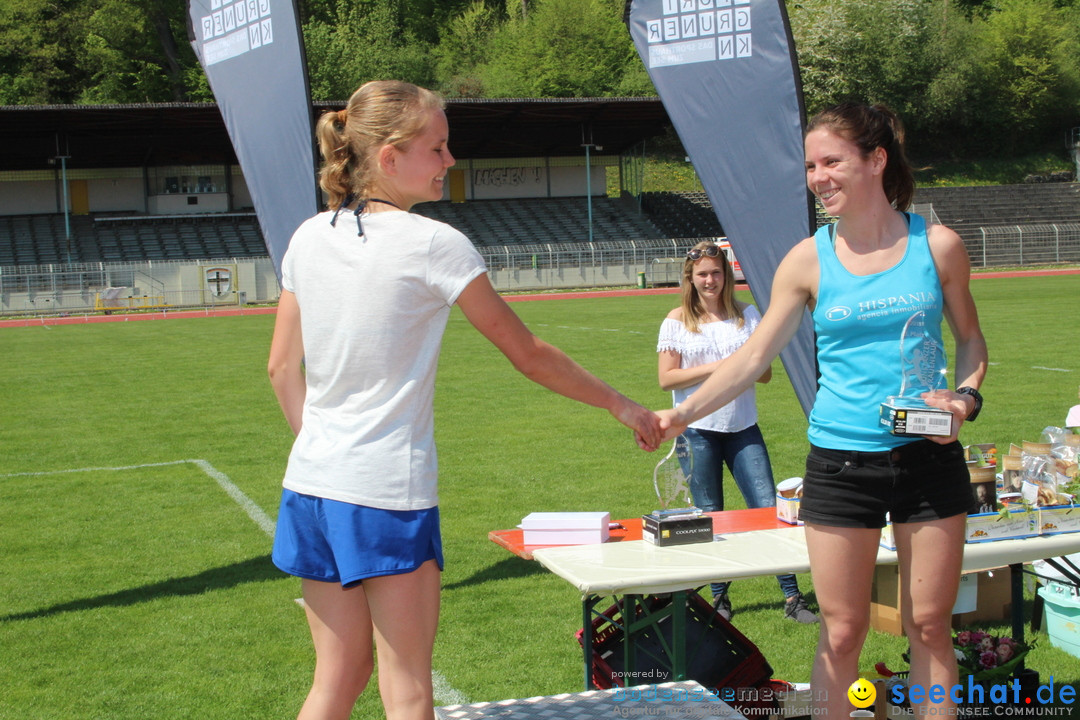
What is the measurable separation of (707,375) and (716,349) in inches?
9.0

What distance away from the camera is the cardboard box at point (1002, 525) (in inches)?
137

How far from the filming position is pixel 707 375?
4887 mm

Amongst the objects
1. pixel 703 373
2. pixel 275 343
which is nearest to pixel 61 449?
pixel 703 373

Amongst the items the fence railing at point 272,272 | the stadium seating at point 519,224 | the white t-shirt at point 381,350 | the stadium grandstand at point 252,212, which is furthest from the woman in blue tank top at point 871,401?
the stadium seating at point 519,224

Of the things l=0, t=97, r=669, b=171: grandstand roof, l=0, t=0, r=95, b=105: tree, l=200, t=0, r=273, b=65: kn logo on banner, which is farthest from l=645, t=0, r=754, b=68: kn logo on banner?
l=0, t=0, r=95, b=105: tree

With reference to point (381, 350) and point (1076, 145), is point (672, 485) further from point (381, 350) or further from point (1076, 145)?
point (1076, 145)

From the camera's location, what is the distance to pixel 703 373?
16.0ft

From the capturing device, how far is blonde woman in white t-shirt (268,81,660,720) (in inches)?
83.8

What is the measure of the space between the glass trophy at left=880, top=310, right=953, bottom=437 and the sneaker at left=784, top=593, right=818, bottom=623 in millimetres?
2390

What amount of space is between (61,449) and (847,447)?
9085 millimetres

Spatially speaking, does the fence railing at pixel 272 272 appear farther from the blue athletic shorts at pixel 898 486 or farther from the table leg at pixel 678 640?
the blue athletic shorts at pixel 898 486

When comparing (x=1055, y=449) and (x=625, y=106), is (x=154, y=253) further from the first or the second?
(x=1055, y=449)

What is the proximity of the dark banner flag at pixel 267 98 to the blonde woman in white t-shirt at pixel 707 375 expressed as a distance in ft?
6.02

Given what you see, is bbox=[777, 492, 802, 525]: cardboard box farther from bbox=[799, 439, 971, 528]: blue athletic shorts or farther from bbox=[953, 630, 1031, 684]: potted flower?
bbox=[799, 439, 971, 528]: blue athletic shorts
